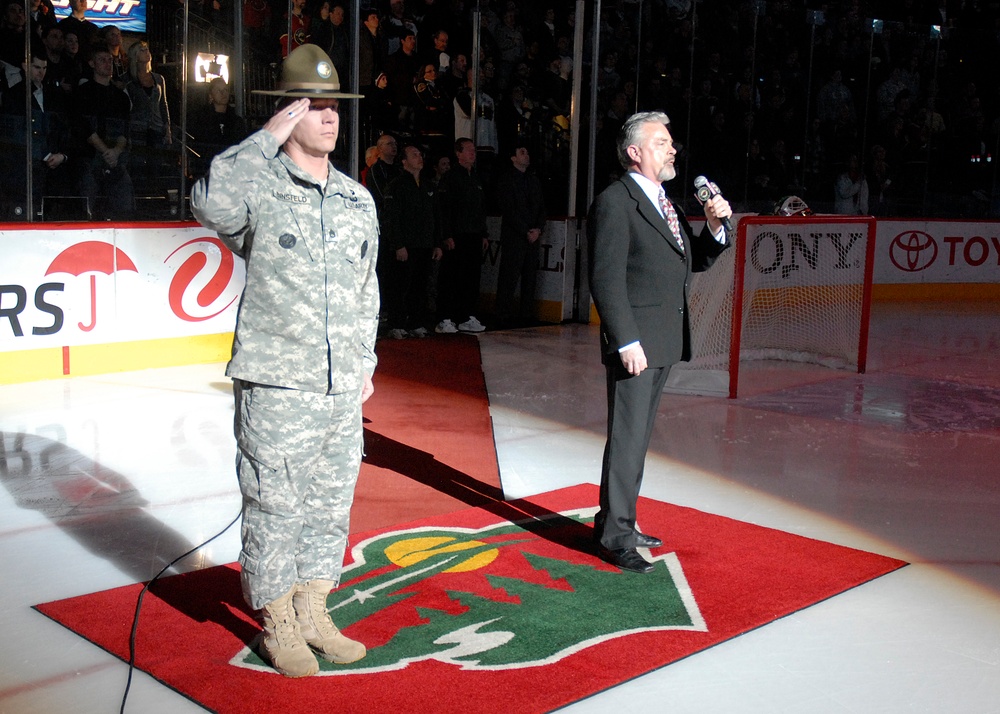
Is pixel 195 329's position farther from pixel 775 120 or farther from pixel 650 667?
pixel 775 120

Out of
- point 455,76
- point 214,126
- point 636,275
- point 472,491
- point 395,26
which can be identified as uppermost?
point 395,26

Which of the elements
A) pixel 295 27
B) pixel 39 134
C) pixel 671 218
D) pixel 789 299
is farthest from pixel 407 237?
pixel 671 218

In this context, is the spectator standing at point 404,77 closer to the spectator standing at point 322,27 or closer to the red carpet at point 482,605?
the spectator standing at point 322,27

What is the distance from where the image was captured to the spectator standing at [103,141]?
9234 millimetres

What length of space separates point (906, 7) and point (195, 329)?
16.5 metres

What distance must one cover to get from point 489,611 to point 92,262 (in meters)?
5.64

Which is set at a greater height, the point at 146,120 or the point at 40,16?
the point at 40,16

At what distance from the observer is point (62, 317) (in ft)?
26.9

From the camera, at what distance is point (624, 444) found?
14.5ft

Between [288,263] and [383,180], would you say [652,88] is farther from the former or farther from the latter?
[288,263]

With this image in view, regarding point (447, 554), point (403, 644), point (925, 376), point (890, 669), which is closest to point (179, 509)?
point (447, 554)

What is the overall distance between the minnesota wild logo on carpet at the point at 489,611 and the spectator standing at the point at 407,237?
19.3 feet

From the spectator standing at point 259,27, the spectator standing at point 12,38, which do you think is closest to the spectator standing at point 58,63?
the spectator standing at point 12,38

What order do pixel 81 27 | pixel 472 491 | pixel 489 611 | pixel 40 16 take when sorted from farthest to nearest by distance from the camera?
pixel 81 27
pixel 40 16
pixel 472 491
pixel 489 611
